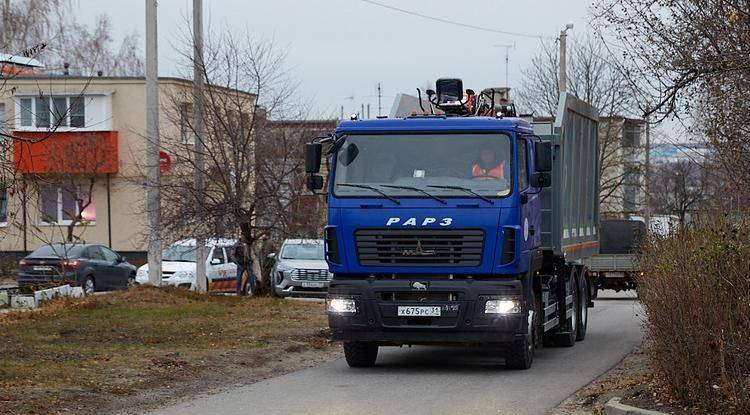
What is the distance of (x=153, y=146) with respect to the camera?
961 inches

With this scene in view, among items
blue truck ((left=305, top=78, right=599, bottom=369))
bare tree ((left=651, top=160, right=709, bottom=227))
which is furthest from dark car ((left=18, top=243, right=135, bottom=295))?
bare tree ((left=651, top=160, right=709, bottom=227))

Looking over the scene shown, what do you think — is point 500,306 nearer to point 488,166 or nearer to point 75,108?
point 488,166

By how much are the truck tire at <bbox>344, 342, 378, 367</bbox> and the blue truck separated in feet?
0.10

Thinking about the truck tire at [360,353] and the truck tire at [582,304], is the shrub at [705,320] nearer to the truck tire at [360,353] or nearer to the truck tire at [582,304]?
the truck tire at [360,353]

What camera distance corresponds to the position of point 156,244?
81.6 feet

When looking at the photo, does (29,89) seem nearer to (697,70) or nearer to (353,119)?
(353,119)

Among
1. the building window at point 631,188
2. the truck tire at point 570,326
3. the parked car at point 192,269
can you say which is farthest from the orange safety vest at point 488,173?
the building window at point 631,188

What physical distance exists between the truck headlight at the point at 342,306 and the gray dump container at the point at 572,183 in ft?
11.0

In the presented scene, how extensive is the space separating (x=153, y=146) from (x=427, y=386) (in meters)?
11.8

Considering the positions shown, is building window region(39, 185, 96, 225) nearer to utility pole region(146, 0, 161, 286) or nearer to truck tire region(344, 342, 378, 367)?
utility pole region(146, 0, 161, 286)

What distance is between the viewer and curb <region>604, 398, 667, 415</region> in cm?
1079

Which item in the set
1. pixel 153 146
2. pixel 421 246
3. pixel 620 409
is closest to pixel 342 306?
pixel 421 246

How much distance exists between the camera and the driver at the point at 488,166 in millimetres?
15078

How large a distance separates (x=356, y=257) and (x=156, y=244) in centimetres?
1051
